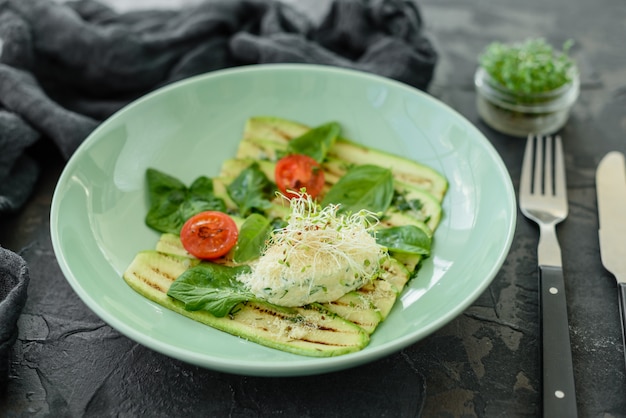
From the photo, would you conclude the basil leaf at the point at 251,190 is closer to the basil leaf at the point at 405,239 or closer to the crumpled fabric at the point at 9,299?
the basil leaf at the point at 405,239

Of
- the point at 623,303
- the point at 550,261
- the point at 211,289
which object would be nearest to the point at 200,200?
the point at 211,289

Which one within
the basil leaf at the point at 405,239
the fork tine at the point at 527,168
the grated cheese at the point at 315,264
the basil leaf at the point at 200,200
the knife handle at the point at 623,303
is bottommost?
the fork tine at the point at 527,168

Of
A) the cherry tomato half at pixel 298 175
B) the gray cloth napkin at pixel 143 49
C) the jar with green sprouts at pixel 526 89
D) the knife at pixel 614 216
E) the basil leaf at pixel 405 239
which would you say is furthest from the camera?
the jar with green sprouts at pixel 526 89

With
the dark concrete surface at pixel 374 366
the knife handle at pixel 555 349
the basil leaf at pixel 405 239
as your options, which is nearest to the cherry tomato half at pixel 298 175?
the basil leaf at pixel 405 239

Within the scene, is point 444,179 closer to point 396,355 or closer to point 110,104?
point 396,355

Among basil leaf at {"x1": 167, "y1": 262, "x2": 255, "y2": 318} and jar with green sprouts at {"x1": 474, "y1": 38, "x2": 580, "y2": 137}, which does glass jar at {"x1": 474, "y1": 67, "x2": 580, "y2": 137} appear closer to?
jar with green sprouts at {"x1": 474, "y1": 38, "x2": 580, "y2": 137}

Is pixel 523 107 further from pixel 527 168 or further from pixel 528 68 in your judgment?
pixel 527 168
